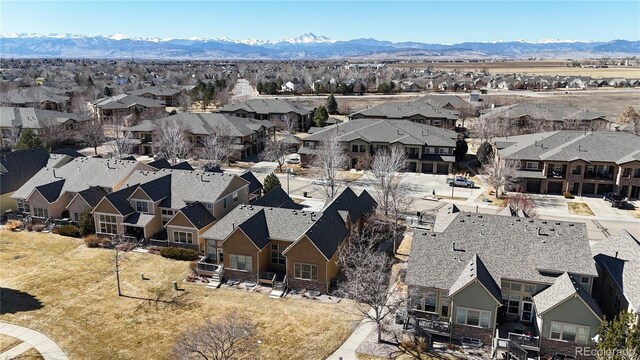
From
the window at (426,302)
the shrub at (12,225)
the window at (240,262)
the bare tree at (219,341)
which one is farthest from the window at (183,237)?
the window at (426,302)

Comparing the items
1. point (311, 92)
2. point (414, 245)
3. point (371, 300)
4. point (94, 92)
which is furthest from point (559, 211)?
point (94, 92)

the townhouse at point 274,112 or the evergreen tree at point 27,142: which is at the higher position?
the townhouse at point 274,112

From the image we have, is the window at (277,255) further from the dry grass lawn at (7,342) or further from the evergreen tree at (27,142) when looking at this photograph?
the evergreen tree at (27,142)

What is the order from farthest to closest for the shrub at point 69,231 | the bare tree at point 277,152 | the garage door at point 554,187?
1. the bare tree at point 277,152
2. the garage door at point 554,187
3. the shrub at point 69,231

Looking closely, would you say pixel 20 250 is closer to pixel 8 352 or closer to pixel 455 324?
pixel 8 352

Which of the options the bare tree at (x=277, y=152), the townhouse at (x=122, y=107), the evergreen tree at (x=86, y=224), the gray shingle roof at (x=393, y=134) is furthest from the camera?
the townhouse at (x=122, y=107)

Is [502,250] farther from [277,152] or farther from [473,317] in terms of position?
[277,152]

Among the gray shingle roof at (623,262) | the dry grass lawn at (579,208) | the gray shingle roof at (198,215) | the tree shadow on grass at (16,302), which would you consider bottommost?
the tree shadow on grass at (16,302)

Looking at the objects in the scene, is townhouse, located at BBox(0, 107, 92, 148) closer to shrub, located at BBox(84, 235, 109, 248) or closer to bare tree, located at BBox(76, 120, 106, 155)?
bare tree, located at BBox(76, 120, 106, 155)

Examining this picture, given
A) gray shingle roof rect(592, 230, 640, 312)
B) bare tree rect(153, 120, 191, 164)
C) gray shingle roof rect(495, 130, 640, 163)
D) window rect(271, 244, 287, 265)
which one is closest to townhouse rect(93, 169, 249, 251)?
window rect(271, 244, 287, 265)
